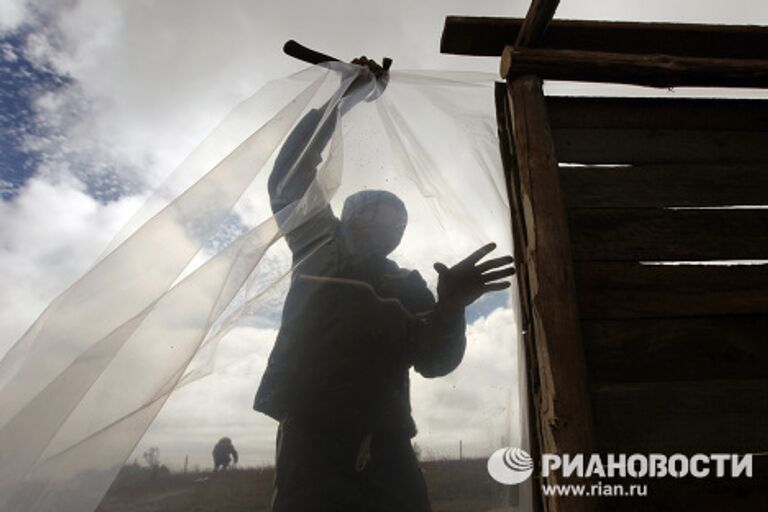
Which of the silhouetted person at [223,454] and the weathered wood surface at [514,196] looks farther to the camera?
the weathered wood surface at [514,196]

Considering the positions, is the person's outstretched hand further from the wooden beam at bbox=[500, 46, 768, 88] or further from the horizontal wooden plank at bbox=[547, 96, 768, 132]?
the wooden beam at bbox=[500, 46, 768, 88]

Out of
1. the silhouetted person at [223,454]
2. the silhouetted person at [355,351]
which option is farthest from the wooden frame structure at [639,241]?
the silhouetted person at [223,454]

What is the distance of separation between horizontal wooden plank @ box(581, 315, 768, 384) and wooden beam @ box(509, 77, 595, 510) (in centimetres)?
14

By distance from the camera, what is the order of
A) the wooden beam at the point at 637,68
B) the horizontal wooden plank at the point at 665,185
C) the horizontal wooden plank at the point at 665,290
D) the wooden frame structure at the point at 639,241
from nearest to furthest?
the wooden frame structure at the point at 639,241 → the horizontal wooden plank at the point at 665,290 → the horizontal wooden plank at the point at 665,185 → the wooden beam at the point at 637,68

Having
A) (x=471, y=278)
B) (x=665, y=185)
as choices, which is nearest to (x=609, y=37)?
(x=665, y=185)

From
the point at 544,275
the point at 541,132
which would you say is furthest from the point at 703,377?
the point at 541,132

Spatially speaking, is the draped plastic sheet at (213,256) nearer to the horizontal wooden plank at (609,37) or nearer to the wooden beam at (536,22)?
the horizontal wooden plank at (609,37)

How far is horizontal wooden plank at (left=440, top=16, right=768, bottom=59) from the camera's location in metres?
2.00

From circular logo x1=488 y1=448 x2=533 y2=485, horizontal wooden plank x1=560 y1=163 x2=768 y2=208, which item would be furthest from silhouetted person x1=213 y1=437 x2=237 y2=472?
horizontal wooden plank x1=560 y1=163 x2=768 y2=208

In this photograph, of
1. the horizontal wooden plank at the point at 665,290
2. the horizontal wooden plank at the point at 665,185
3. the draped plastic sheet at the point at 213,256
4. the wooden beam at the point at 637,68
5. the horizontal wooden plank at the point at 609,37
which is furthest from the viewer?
the horizontal wooden plank at the point at 609,37

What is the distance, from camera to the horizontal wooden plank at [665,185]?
175 cm

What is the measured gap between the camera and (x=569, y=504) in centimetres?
132

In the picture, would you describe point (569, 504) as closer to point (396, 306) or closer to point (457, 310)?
point (457, 310)

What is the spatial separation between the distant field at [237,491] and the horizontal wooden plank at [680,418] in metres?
0.38
